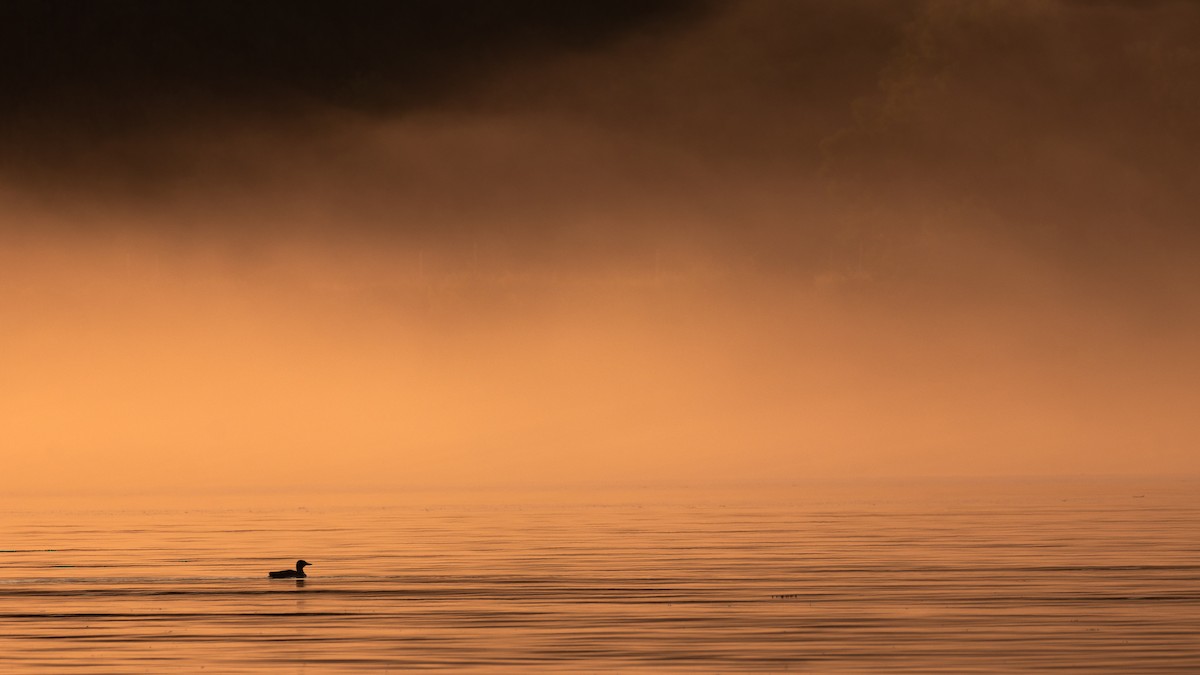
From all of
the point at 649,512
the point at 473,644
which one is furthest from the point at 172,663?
the point at 649,512

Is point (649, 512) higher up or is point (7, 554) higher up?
point (649, 512)

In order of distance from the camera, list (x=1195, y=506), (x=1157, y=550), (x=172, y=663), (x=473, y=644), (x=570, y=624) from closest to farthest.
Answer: (x=172, y=663), (x=473, y=644), (x=570, y=624), (x=1157, y=550), (x=1195, y=506)

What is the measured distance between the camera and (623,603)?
53.1m

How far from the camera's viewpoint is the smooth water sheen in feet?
133

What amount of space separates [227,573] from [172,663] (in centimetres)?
2971

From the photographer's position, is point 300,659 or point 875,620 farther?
point 875,620

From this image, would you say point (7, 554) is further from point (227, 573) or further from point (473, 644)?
point (473, 644)

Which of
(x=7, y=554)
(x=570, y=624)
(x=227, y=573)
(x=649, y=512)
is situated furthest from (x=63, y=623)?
(x=649, y=512)

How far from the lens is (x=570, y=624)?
47.2m

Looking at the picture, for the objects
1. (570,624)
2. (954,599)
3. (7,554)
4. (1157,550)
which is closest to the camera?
(570,624)

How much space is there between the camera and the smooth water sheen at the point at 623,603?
133 ft

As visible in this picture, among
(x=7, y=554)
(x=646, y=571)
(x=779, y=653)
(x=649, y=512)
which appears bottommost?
(x=779, y=653)

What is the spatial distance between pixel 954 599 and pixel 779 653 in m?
13.5

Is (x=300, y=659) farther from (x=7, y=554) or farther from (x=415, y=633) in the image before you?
(x=7, y=554)
